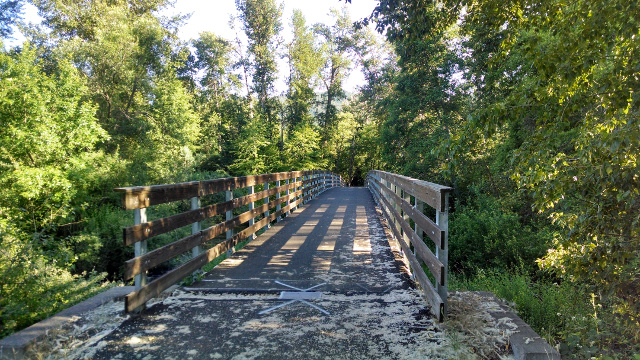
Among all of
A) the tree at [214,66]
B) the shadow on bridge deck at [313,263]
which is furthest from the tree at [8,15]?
the shadow on bridge deck at [313,263]

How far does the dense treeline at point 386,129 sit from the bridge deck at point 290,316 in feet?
4.86

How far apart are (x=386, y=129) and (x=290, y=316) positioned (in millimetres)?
19883

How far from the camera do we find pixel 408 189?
4.80 metres

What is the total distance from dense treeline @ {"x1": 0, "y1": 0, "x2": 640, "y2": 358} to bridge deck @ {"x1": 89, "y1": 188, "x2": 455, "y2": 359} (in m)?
1.48

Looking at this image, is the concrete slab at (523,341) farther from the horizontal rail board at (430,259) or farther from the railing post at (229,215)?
the railing post at (229,215)

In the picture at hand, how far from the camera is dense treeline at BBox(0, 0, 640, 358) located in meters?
3.54

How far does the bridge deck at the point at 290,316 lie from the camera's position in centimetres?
280

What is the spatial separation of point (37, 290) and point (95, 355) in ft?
21.5

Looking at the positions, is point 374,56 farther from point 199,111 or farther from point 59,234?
point 59,234

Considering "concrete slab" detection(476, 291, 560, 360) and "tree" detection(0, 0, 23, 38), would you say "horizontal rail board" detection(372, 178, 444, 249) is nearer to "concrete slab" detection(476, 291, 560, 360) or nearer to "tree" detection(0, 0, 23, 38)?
"concrete slab" detection(476, 291, 560, 360)

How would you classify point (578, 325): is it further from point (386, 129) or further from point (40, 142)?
point (40, 142)

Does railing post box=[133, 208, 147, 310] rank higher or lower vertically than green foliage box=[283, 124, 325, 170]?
lower

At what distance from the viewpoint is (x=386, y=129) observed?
22453mm

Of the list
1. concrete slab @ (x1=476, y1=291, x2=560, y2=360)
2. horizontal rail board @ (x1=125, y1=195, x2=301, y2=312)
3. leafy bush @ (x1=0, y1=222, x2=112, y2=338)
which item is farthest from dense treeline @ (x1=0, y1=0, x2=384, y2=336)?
concrete slab @ (x1=476, y1=291, x2=560, y2=360)
